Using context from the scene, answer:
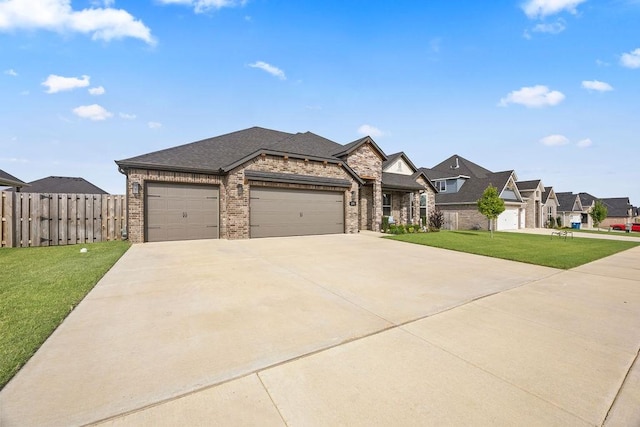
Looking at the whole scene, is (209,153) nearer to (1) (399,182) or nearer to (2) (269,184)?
(2) (269,184)

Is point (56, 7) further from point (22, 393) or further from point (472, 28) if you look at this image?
point (472, 28)

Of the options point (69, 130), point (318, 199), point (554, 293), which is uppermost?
point (69, 130)

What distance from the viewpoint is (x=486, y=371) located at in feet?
7.88

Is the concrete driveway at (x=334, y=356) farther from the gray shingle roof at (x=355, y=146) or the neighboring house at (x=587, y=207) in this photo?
the neighboring house at (x=587, y=207)

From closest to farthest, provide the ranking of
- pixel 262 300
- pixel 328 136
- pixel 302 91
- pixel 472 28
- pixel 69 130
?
pixel 262 300 → pixel 472 28 → pixel 69 130 → pixel 302 91 → pixel 328 136

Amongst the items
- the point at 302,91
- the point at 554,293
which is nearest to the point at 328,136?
the point at 302,91

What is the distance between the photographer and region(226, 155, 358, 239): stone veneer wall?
39.9 feet

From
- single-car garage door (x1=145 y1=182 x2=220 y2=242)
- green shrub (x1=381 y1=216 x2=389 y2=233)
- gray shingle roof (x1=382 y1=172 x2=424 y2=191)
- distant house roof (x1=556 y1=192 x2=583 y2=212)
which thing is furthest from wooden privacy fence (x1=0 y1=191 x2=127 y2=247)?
distant house roof (x1=556 y1=192 x2=583 y2=212)

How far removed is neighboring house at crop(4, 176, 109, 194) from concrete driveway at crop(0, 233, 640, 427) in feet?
94.3

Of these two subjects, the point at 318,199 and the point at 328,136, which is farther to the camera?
the point at 328,136

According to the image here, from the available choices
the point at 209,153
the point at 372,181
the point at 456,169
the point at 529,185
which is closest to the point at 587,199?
the point at 529,185

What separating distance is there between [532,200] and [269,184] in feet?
103

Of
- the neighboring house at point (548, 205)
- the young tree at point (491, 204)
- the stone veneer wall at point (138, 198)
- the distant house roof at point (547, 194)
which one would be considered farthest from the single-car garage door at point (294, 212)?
the distant house roof at point (547, 194)

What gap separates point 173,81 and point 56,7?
5.01 meters
